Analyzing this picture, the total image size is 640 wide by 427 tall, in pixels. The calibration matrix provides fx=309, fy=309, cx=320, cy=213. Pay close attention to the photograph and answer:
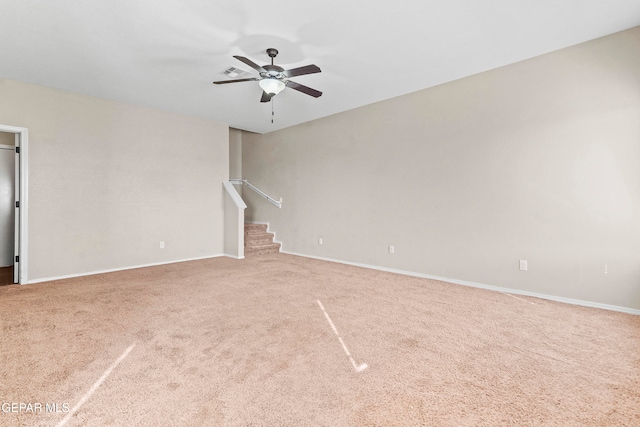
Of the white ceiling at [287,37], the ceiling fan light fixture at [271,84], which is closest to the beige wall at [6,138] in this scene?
the white ceiling at [287,37]

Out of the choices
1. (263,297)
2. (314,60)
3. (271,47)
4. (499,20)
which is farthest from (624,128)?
(263,297)

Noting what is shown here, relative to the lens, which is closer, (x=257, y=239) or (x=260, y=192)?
(x=257, y=239)

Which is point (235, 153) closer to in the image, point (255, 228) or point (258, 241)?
point (255, 228)

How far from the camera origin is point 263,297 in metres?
3.54

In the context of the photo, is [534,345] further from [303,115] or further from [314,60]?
[303,115]

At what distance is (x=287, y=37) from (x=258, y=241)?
4.37 metres

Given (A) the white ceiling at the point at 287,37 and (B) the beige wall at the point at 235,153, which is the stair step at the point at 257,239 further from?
(A) the white ceiling at the point at 287,37

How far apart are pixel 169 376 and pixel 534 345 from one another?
103 inches

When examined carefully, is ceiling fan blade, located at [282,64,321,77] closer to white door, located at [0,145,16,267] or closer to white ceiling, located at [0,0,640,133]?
white ceiling, located at [0,0,640,133]

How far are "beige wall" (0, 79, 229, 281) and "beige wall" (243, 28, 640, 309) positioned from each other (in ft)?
8.13

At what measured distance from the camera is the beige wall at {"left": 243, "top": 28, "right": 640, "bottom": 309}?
3117 millimetres

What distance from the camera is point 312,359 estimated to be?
2.13 metres

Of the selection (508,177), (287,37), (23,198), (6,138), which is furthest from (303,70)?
(6,138)

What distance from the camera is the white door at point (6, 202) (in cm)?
514
